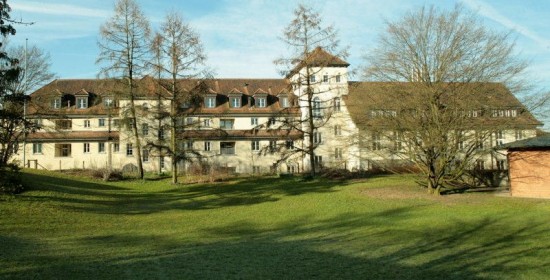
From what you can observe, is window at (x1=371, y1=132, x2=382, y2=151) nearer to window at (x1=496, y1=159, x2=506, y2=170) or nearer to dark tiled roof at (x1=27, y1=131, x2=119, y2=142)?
window at (x1=496, y1=159, x2=506, y2=170)

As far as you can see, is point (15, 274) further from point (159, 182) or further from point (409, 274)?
point (159, 182)

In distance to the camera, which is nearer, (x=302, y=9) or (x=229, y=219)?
(x=229, y=219)

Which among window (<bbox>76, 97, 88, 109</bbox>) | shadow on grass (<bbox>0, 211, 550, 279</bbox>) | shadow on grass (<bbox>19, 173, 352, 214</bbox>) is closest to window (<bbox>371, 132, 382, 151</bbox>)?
shadow on grass (<bbox>19, 173, 352, 214</bbox>)

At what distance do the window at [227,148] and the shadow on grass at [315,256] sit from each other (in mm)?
39814

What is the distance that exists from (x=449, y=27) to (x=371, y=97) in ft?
16.8

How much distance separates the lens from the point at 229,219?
20000 millimetres

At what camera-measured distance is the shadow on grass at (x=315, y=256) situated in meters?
9.17

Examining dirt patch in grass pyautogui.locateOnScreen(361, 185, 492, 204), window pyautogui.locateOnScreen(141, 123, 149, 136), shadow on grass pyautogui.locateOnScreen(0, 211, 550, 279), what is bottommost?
shadow on grass pyautogui.locateOnScreen(0, 211, 550, 279)

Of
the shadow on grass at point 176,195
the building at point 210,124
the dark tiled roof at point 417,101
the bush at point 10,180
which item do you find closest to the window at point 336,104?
the building at point 210,124

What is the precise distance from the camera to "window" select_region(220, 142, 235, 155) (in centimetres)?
5606

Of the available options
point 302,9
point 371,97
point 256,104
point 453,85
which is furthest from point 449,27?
point 256,104

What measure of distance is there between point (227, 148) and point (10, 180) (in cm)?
3511

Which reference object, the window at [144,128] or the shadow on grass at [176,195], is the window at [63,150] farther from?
the shadow on grass at [176,195]

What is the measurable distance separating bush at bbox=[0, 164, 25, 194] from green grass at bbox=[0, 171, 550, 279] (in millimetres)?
617
